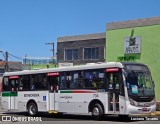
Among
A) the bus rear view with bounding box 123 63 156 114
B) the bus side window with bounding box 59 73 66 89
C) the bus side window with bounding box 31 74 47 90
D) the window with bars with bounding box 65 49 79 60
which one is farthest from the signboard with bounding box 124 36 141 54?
the window with bars with bounding box 65 49 79 60

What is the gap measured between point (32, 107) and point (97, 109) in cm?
611

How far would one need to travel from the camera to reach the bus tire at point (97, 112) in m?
20.1

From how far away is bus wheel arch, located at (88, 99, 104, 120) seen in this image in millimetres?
20141

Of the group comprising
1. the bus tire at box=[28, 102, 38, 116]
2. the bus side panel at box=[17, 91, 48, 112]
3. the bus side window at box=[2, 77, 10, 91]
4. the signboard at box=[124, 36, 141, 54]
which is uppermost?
the signboard at box=[124, 36, 141, 54]

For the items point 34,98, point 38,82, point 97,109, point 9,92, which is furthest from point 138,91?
point 9,92

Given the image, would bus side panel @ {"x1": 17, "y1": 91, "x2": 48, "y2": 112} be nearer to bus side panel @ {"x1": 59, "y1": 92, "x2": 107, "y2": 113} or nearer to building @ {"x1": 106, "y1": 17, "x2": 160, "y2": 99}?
bus side panel @ {"x1": 59, "y1": 92, "x2": 107, "y2": 113}

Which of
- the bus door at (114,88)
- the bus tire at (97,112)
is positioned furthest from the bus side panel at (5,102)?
the bus door at (114,88)

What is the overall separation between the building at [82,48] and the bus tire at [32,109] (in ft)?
84.5

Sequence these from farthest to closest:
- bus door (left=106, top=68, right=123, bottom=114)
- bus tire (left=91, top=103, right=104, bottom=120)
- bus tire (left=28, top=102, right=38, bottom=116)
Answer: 1. bus tire (left=28, top=102, right=38, bottom=116)
2. bus tire (left=91, top=103, right=104, bottom=120)
3. bus door (left=106, top=68, right=123, bottom=114)

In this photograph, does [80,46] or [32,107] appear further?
[80,46]

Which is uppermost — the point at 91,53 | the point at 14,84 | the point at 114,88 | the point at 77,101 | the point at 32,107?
the point at 91,53

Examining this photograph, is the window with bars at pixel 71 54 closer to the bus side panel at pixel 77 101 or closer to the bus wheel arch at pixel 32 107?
the bus wheel arch at pixel 32 107

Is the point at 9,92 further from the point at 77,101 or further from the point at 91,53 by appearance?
the point at 91,53

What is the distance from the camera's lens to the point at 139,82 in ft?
64.3
